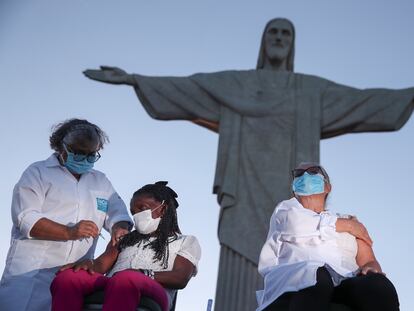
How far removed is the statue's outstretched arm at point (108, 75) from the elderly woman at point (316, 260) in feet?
14.6

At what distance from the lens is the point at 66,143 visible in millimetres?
4090

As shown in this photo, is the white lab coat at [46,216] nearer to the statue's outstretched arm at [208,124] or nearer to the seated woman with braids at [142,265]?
the seated woman with braids at [142,265]

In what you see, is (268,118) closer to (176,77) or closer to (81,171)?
(176,77)

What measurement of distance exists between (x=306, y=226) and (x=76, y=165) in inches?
54.4

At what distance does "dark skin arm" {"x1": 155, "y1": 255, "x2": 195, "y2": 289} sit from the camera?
3.48 meters

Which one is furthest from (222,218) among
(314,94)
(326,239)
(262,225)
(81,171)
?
(326,239)

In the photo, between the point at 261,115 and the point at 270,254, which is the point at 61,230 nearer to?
the point at 270,254

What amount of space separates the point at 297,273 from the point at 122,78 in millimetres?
5216

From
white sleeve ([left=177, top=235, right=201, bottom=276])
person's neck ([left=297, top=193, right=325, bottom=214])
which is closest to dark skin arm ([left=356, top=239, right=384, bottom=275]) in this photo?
person's neck ([left=297, top=193, right=325, bottom=214])

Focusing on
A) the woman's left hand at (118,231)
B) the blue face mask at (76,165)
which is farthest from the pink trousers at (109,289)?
the blue face mask at (76,165)

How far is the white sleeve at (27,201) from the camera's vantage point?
3711 mm

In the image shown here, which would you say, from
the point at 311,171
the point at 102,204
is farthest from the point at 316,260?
the point at 102,204

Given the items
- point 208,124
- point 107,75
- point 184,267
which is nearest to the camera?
point 184,267

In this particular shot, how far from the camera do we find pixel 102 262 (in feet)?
12.1
